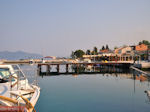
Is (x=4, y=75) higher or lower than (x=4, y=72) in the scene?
lower

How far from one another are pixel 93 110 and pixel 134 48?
75.7 m

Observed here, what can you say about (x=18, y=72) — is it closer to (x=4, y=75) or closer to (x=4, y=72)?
(x=4, y=75)

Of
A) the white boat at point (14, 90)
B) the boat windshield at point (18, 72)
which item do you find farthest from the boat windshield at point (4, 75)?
the boat windshield at point (18, 72)

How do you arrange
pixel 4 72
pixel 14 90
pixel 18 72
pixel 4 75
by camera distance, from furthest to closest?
pixel 4 72 < pixel 4 75 < pixel 18 72 < pixel 14 90

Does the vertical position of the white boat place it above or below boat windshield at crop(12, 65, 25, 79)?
below

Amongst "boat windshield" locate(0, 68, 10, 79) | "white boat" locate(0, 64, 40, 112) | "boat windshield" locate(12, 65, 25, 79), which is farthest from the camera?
"boat windshield" locate(0, 68, 10, 79)

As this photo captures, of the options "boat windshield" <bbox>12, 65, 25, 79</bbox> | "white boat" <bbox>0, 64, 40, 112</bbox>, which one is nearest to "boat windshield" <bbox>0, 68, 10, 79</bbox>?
"white boat" <bbox>0, 64, 40, 112</bbox>

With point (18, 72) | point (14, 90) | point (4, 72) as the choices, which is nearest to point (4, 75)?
point (4, 72)

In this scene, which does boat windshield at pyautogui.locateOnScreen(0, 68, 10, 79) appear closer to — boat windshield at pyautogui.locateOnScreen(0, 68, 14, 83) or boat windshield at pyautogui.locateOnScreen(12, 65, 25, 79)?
boat windshield at pyautogui.locateOnScreen(0, 68, 14, 83)

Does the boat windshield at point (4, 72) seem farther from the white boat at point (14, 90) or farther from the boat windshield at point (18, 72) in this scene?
the boat windshield at point (18, 72)

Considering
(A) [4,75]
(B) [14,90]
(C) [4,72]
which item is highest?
(C) [4,72]

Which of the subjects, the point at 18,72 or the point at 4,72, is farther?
the point at 4,72

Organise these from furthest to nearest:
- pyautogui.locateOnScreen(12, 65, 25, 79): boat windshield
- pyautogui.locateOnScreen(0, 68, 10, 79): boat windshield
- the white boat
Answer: pyautogui.locateOnScreen(0, 68, 10, 79): boat windshield → pyautogui.locateOnScreen(12, 65, 25, 79): boat windshield → the white boat

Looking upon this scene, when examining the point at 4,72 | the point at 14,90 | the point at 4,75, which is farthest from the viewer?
the point at 4,72
